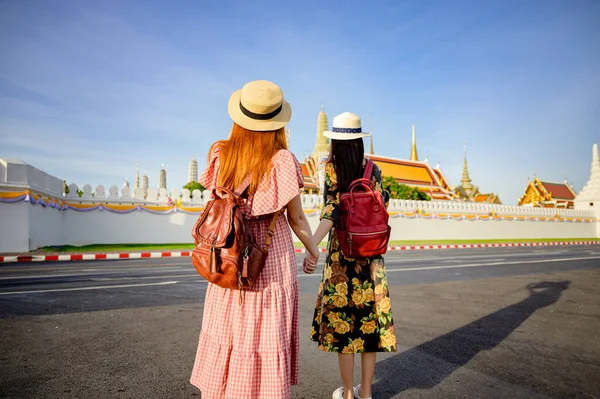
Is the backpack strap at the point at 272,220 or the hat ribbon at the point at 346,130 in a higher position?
the hat ribbon at the point at 346,130

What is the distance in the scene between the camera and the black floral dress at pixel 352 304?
2742 millimetres

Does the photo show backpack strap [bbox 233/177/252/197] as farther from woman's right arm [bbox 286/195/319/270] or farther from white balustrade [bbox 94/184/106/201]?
white balustrade [bbox 94/184/106/201]

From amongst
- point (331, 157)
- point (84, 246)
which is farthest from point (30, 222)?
point (331, 157)

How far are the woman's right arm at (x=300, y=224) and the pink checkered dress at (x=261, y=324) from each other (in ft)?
0.23

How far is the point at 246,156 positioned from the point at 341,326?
136cm

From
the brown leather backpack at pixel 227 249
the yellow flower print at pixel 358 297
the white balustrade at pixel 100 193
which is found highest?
the white balustrade at pixel 100 193

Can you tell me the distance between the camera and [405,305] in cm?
588

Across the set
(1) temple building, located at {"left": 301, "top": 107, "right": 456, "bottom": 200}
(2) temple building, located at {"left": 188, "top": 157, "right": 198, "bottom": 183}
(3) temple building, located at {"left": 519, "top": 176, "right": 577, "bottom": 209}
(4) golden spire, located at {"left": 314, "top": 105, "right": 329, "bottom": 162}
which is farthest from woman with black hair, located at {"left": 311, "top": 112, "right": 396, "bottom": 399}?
(2) temple building, located at {"left": 188, "top": 157, "right": 198, "bottom": 183}

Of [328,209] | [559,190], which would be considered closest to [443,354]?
[328,209]

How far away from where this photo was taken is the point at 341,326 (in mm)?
2754

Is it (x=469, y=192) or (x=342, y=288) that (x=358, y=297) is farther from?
(x=469, y=192)

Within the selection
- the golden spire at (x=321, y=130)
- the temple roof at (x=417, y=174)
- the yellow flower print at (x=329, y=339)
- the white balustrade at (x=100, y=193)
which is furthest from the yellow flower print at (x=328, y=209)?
the golden spire at (x=321, y=130)

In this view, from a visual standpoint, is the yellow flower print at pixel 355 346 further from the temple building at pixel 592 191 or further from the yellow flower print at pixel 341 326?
the temple building at pixel 592 191

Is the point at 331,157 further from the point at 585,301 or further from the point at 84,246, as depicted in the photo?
the point at 84,246
